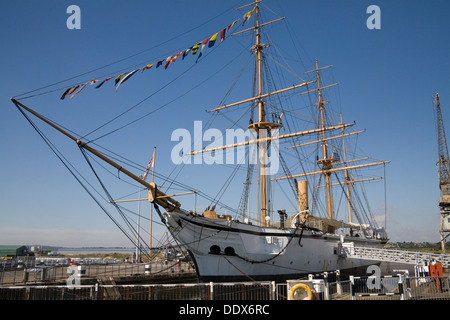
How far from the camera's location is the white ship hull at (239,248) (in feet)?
68.2

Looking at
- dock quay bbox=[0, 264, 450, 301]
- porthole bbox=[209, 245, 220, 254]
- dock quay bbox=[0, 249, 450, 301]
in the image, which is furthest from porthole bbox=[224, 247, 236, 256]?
dock quay bbox=[0, 264, 450, 301]

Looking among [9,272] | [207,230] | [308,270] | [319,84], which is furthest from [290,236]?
[319,84]

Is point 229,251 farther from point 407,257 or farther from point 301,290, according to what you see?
point 407,257

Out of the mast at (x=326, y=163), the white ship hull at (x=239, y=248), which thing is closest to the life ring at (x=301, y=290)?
the white ship hull at (x=239, y=248)

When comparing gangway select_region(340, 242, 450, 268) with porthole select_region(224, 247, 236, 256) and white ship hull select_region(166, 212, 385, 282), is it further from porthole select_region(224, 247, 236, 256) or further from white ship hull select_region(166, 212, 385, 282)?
porthole select_region(224, 247, 236, 256)

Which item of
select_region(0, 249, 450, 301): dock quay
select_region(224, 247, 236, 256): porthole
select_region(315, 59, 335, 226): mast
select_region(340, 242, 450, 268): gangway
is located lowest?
select_region(0, 249, 450, 301): dock quay

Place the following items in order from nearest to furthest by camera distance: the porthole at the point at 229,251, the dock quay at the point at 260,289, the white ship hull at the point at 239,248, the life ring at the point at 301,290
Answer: the life ring at the point at 301,290
the dock quay at the point at 260,289
the white ship hull at the point at 239,248
the porthole at the point at 229,251

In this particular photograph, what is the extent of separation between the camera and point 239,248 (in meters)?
21.7

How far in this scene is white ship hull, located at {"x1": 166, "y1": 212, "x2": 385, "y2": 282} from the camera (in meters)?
20.8

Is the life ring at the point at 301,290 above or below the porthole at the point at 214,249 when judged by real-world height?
below

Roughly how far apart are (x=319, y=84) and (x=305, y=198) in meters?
24.4

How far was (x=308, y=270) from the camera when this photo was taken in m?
25.6

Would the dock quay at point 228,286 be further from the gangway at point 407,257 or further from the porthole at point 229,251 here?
the porthole at point 229,251
